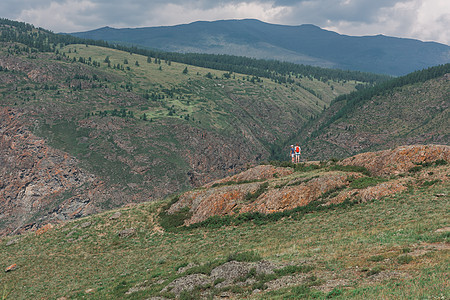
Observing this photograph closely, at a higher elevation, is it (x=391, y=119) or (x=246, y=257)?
(x=391, y=119)

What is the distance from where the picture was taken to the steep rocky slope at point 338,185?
110 feet

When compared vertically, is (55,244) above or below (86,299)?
below

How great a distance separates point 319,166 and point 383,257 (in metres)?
30.1

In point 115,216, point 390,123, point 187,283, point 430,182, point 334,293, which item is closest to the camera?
point 334,293

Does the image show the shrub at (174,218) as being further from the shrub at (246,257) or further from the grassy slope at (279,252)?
the shrub at (246,257)

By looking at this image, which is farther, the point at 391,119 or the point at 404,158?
the point at 391,119

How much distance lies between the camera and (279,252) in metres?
23.8

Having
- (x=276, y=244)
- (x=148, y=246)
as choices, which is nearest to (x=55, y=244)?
(x=148, y=246)

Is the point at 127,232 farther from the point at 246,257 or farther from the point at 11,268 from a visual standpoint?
the point at 246,257

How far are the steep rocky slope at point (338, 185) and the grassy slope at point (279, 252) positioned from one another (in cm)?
244

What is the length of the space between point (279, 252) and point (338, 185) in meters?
16.1

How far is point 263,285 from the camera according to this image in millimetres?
18328

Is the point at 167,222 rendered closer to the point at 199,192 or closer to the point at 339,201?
the point at 199,192

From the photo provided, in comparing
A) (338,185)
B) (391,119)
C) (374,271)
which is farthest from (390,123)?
(374,271)
